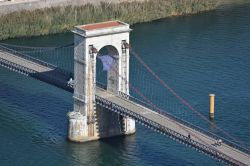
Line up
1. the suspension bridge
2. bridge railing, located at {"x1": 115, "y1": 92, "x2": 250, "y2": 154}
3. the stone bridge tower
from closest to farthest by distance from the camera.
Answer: bridge railing, located at {"x1": 115, "y1": 92, "x2": 250, "y2": 154} < the suspension bridge < the stone bridge tower

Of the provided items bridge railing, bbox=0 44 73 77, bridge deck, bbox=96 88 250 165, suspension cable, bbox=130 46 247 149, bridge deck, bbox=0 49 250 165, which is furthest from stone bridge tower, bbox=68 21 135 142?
suspension cable, bbox=130 46 247 149

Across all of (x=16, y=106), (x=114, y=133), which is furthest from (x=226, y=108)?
(x=16, y=106)

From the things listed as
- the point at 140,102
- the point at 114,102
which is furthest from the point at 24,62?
the point at 140,102

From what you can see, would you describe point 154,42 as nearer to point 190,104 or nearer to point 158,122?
point 190,104

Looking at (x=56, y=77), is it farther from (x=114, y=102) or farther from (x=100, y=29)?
(x=100, y=29)

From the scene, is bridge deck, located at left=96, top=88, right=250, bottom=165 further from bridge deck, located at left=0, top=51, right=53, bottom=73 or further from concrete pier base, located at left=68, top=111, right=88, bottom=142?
bridge deck, located at left=0, top=51, right=53, bottom=73

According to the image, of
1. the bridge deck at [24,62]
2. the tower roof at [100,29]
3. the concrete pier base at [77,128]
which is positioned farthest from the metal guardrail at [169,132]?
the bridge deck at [24,62]
